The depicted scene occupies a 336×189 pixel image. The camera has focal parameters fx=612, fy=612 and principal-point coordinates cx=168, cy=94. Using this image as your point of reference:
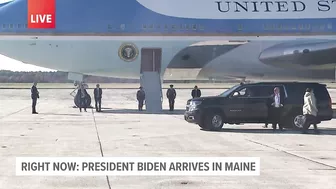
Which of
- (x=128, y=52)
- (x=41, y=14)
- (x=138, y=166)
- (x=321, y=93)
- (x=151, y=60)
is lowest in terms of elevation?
(x=138, y=166)

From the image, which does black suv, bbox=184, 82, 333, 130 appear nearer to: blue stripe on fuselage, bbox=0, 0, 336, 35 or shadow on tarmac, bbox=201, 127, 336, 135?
shadow on tarmac, bbox=201, 127, 336, 135

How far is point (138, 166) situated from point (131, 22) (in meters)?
16.5

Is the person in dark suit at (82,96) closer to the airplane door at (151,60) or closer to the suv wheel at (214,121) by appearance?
the airplane door at (151,60)

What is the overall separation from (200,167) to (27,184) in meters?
2.98

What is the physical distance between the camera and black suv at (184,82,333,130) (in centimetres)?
1788

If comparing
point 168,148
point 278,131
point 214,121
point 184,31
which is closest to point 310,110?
point 278,131

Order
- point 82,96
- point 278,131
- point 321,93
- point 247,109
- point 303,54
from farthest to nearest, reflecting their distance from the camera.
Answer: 1. point 82,96
2. point 303,54
3. point 321,93
4. point 247,109
5. point 278,131

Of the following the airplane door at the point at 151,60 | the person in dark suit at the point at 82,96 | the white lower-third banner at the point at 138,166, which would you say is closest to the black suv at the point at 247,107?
the white lower-third banner at the point at 138,166

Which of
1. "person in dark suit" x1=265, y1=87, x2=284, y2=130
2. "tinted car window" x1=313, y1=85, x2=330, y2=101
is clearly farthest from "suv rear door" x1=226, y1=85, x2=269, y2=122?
"tinted car window" x1=313, y1=85, x2=330, y2=101

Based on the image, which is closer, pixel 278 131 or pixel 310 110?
pixel 310 110

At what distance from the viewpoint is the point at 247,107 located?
18.1m

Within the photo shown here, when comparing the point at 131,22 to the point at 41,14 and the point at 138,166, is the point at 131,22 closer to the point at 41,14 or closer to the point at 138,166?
the point at 41,14

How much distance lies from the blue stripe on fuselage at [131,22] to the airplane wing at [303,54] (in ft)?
2.00

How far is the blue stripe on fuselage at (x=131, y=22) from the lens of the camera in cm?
2628
